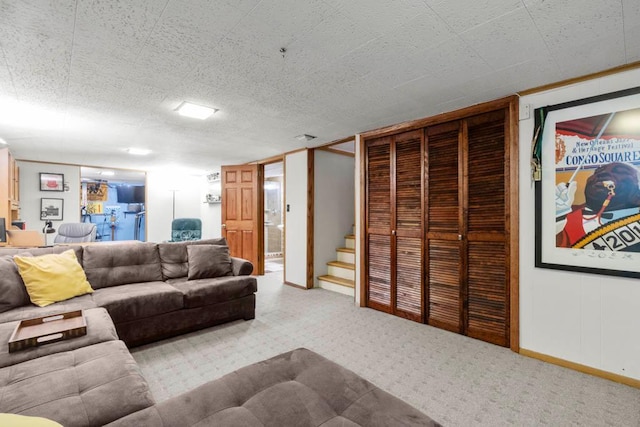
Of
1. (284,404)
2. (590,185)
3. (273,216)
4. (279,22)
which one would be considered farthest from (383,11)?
(273,216)

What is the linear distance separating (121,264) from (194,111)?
1794mm

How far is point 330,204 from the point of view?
5.15 metres

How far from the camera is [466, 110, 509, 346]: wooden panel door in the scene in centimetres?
275

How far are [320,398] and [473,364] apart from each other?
→ 177cm

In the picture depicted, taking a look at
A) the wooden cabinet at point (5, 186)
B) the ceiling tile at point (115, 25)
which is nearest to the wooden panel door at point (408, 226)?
the ceiling tile at point (115, 25)

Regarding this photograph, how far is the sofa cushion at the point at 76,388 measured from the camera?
3.79 ft

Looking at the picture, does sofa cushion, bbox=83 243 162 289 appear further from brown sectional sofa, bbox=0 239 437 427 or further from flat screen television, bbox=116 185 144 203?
flat screen television, bbox=116 185 144 203

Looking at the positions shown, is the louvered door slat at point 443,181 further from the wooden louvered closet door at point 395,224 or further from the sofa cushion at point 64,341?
the sofa cushion at point 64,341

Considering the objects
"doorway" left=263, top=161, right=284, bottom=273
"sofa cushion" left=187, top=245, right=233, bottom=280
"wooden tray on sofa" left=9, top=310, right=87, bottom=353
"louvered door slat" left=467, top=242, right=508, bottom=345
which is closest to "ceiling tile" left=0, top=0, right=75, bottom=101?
"wooden tray on sofa" left=9, top=310, right=87, bottom=353

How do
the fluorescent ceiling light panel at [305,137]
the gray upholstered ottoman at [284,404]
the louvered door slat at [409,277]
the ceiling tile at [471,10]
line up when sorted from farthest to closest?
the fluorescent ceiling light panel at [305,137]
the louvered door slat at [409,277]
the ceiling tile at [471,10]
the gray upholstered ottoman at [284,404]

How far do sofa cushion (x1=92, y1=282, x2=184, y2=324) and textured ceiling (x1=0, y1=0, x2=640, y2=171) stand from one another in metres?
1.80

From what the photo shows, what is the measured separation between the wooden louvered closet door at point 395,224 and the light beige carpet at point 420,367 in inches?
10.8

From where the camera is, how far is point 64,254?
2.80m

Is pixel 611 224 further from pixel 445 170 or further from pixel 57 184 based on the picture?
pixel 57 184
